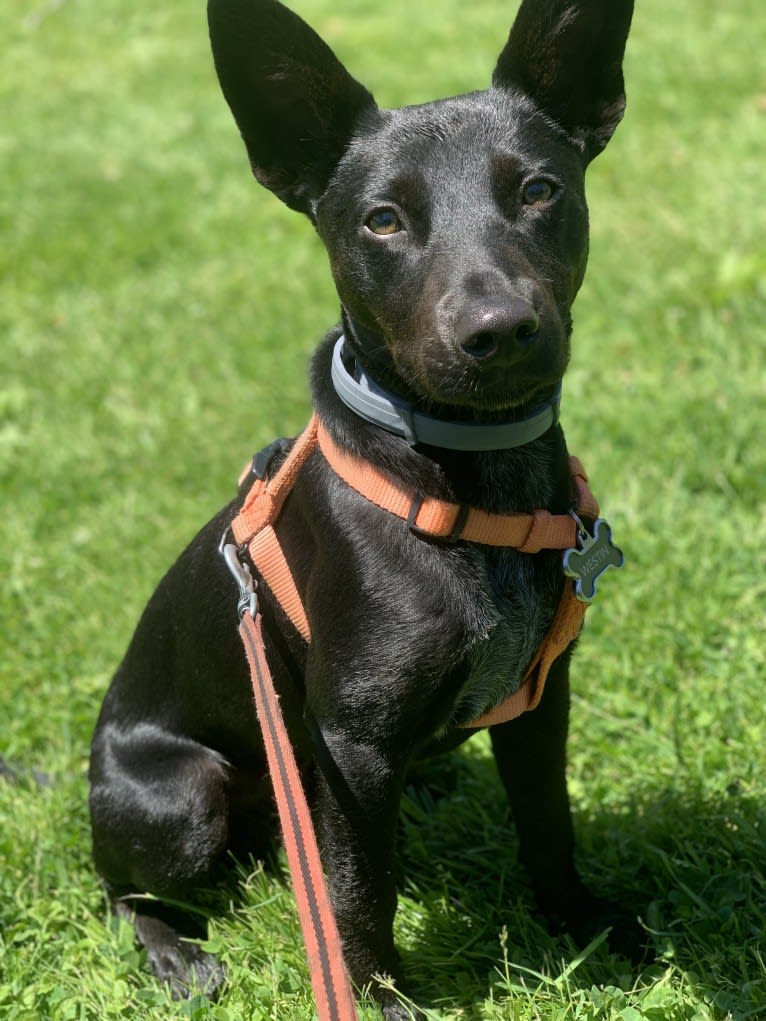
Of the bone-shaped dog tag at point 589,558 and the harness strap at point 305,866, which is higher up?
the bone-shaped dog tag at point 589,558

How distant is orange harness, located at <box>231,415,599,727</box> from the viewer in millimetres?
2275

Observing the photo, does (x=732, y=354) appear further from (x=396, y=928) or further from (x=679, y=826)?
(x=396, y=928)

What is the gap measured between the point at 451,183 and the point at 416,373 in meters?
0.38

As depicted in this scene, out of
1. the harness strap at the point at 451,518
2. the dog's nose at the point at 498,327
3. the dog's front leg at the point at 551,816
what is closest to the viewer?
the dog's nose at the point at 498,327

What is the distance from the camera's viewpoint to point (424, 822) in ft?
10.4

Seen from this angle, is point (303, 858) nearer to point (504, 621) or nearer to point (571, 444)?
point (504, 621)

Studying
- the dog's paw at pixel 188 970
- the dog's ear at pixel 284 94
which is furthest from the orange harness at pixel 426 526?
the dog's paw at pixel 188 970

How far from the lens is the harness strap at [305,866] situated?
1.79 meters

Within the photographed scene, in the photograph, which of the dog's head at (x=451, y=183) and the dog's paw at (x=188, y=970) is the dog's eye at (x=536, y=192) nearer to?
the dog's head at (x=451, y=183)

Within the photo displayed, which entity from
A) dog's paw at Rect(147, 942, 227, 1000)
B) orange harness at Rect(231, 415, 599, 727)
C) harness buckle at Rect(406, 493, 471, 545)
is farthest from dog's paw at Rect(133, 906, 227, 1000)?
harness buckle at Rect(406, 493, 471, 545)

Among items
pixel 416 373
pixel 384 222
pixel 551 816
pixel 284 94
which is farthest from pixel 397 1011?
pixel 284 94

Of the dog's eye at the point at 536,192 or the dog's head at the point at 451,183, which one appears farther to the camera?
the dog's eye at the point at 536,192

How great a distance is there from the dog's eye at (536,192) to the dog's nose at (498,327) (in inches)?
13.1

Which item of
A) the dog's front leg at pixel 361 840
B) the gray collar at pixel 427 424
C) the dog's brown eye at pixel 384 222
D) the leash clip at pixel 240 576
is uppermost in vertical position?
the dog's brown eye at pixel 384 222
